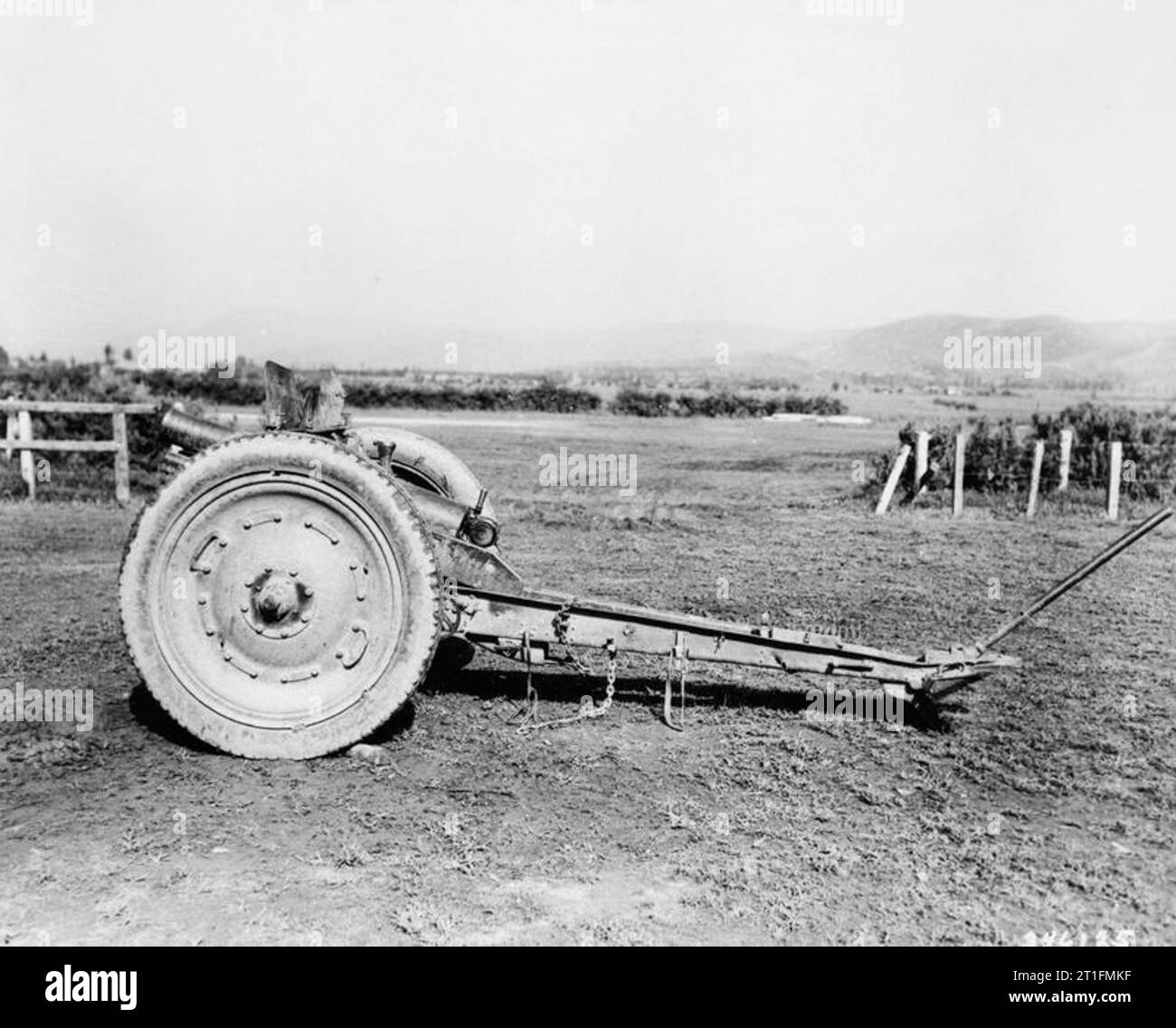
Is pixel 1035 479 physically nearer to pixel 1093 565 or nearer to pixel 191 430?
pixel 1093 565

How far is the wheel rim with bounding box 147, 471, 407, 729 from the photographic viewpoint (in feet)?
15.8

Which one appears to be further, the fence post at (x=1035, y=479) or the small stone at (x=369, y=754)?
the fence post at (x=1035, y=479)

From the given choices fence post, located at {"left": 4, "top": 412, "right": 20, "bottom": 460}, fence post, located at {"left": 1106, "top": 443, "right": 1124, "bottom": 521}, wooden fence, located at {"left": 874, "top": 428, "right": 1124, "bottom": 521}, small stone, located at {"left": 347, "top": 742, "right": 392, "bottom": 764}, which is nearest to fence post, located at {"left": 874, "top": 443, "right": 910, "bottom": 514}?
→ wooden fence, located at {"left": 874, "top": 428, "right": 1124, "bottom": 521}

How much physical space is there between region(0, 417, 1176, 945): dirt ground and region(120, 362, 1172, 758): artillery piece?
1.07 ft

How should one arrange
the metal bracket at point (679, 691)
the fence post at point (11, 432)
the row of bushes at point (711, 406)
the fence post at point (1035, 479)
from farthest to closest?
the row of bushes at point (711, 406) < the fence post at point (1035, 479) < the fence post at point (11, 432) < the metal bracket at point (679, 691)

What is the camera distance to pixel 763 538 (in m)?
12.0

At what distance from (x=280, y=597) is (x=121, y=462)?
10.1m

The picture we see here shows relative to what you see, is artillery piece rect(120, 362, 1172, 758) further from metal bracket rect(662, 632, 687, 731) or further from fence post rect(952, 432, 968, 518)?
fence post rect(952, 432, 968, 518)

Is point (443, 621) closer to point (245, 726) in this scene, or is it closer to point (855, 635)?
point (245, 726)

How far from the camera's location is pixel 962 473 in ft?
49.4

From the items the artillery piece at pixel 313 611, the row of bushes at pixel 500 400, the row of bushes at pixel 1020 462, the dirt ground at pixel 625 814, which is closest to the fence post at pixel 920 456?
the row of bushes at pixel 1020 462

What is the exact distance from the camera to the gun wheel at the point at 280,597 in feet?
15.5

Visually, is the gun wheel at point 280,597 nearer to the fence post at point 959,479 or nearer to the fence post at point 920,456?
the fence post at point 959,479
